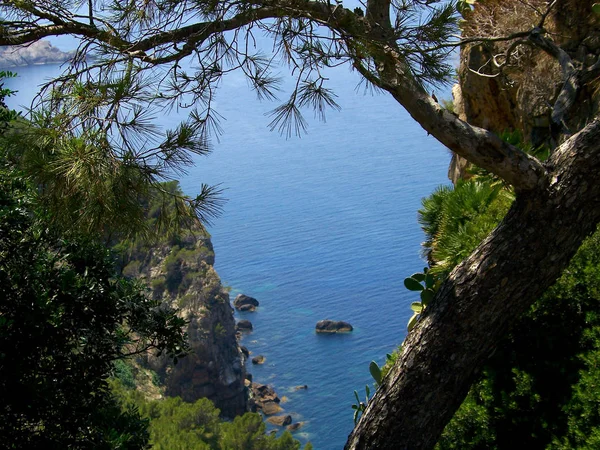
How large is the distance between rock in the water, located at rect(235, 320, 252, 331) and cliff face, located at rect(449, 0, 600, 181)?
2800 cm

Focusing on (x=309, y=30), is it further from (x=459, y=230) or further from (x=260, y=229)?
(x=260, y=229)

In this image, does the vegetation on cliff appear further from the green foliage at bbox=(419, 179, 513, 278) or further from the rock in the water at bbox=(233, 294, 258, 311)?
the rock in the water at bbox=(233, 294, 258, 311)

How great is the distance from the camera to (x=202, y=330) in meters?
27.7

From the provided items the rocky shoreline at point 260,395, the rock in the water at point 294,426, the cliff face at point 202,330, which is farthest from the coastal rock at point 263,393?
the rock in the water at point 294,426

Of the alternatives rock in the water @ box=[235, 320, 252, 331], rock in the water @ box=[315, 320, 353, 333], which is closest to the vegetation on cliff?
rock in the water @ box=[315, 320, 353, 333]

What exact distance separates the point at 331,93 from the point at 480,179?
179cm

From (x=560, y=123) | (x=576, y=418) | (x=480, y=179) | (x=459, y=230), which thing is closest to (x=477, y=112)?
(x=480, y=179)

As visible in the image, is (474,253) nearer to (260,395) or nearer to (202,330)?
(202,330)

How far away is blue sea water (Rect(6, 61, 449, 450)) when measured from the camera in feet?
98.4

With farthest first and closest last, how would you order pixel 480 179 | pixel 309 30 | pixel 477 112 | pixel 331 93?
1. pixel 477 112
2. pixel 480 179
3. pixel 331 93
4. pixel 309 30

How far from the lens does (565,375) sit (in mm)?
3012

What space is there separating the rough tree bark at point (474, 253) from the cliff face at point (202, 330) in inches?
980

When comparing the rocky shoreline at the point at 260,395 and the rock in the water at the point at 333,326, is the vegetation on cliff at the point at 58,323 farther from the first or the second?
the rock in the water at the point at 333,326

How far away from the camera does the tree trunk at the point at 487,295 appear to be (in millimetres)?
2674
